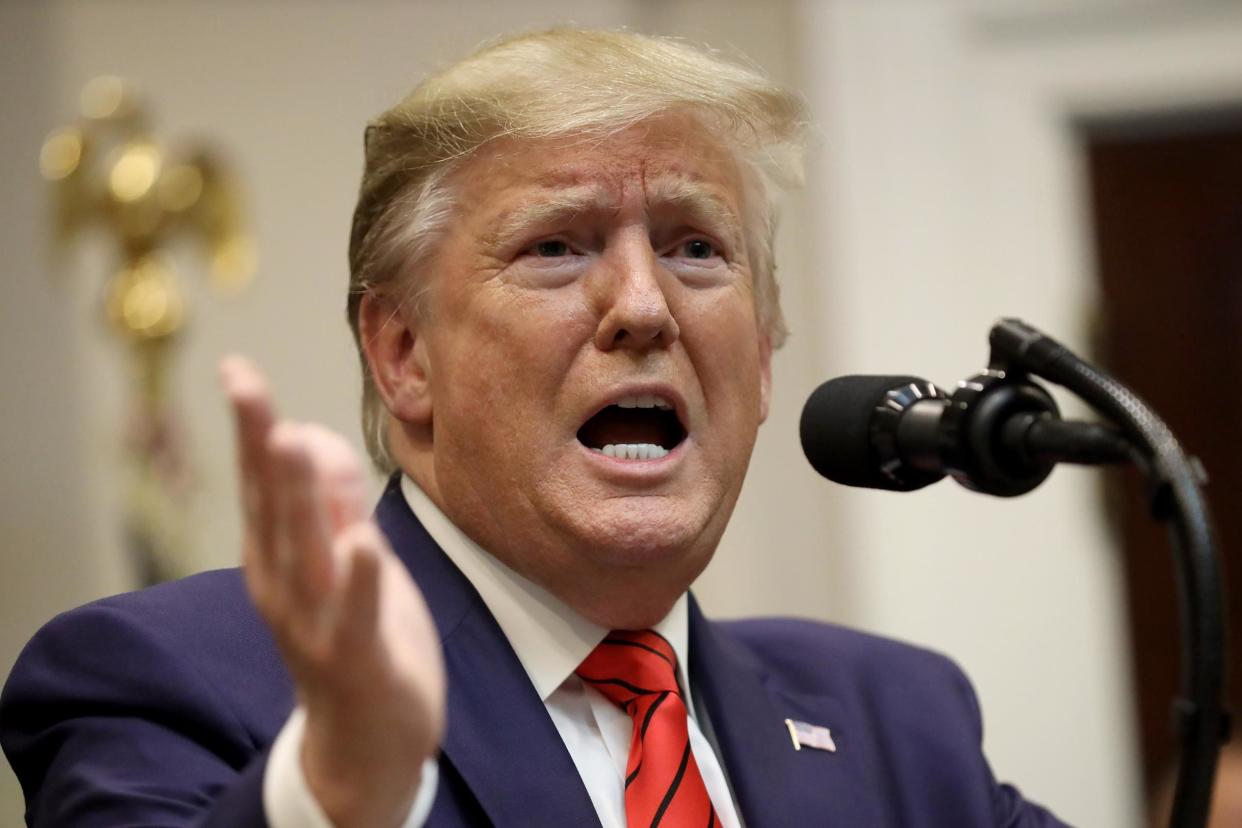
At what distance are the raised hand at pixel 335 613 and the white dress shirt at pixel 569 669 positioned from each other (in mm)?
510

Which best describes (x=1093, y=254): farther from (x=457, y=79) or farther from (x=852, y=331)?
(x=457, y=79)

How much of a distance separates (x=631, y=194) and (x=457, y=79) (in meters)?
0.25

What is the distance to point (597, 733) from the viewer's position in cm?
164

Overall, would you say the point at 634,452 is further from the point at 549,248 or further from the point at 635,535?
the point at 549,248

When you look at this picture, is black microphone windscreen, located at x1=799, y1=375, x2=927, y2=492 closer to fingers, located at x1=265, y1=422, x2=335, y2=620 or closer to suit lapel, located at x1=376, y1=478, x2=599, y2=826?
suit lapel, located at x1=376, y1=478, x2=599, y2=826

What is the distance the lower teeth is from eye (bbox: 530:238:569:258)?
0.71 feet

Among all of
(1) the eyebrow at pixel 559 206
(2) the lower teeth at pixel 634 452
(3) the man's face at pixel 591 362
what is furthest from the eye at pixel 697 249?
(2) the lower teeth at pixel 634 452

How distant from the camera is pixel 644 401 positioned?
1699 mm

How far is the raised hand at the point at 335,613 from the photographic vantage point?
3.22ft

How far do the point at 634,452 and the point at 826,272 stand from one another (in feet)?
8.77

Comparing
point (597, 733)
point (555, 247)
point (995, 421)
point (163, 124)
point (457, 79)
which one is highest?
point (163, 124)

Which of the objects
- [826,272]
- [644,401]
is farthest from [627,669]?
[826,272]

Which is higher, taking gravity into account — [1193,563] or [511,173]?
[511,173]

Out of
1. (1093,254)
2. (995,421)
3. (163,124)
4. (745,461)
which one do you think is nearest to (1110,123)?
(1093,254)
